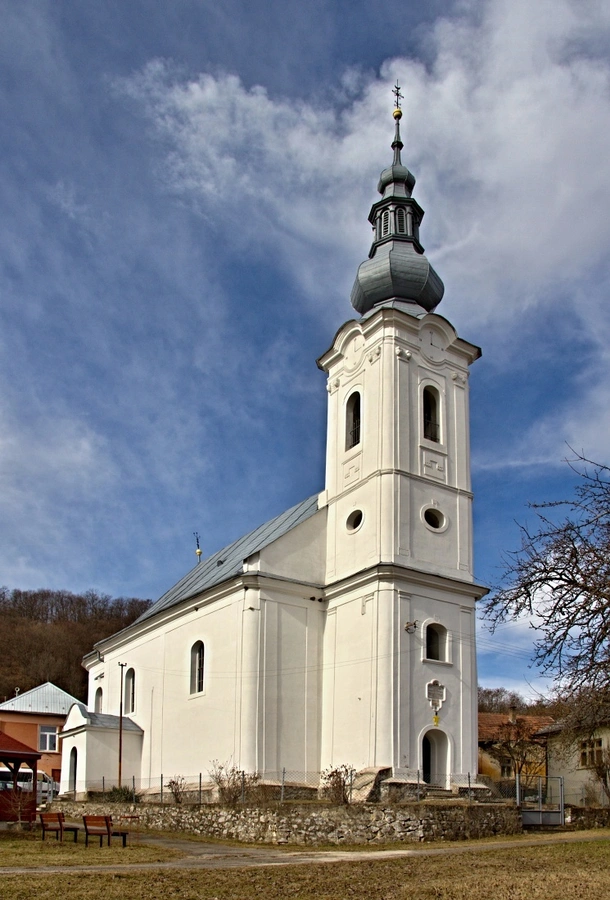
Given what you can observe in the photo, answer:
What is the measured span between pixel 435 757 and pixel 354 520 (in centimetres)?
752

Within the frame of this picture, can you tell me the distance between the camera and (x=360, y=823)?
1952cm

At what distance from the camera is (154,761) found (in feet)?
102

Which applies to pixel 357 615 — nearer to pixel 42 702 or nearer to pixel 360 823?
pixel 360 823

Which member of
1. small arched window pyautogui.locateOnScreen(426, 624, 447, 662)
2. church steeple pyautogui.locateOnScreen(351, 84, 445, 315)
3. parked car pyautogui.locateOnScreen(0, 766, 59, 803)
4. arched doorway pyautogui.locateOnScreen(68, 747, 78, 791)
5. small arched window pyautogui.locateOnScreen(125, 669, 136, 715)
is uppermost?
church steeple pyautogui.locateOnScreen(351, 84, 445, 315)

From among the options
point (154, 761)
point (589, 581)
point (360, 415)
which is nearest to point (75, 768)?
point (154, 761)

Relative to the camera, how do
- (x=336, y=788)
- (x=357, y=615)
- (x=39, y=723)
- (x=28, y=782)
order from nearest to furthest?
1. (x=336, y=788)
2. (x=357, y=615)
3. (x=28, y=782)
4. (x=39, y=723)

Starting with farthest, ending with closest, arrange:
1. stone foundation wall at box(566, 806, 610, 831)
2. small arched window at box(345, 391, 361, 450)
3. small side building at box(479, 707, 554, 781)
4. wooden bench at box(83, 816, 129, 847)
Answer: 1. small side building at box(479, 707, 554, 781)
2. small arched window at box(345, 391, 361, 450)
3. stone foundation wall at box(566, 806, 610, 831)
4. wooden bench at box(83, 816, 129, 847)

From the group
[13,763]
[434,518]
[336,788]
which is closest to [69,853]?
[336,788]

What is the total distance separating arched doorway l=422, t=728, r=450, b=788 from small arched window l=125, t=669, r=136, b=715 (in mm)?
13237

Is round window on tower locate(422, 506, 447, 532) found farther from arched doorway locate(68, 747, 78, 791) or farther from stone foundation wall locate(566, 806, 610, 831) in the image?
arched doorway locate(68, 747, 78, 791)

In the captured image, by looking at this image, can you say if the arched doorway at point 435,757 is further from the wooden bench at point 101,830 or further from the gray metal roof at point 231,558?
the wooden bench at point 101,830

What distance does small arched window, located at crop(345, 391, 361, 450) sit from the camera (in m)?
30.0

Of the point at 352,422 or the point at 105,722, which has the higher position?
the point at 352,422

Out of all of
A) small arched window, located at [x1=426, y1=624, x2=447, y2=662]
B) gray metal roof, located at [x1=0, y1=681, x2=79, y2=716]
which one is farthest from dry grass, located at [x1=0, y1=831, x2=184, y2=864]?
gray metal roof, located at [x1=0, y1=681, x2=79, y2=716]
